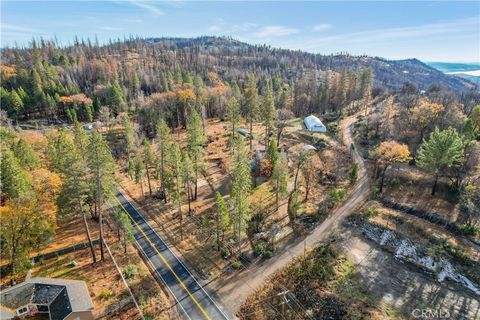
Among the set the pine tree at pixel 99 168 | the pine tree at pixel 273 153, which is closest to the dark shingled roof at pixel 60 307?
the pine tree at pixel 99 168

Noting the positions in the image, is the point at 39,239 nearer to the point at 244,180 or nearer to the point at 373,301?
the point at 244,180

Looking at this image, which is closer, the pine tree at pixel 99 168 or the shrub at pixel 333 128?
the pine tree at pixel 99 168

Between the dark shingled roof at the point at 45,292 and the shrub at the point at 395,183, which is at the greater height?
the shrub at the point at 395,183

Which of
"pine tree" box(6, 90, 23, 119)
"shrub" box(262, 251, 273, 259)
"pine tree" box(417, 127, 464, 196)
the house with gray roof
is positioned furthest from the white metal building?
"pine tree" box(6, 90, 23, 119)

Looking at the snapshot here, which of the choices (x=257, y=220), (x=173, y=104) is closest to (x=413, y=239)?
(x=257, y=220)

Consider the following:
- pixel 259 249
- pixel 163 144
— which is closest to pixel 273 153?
pixel 259 249

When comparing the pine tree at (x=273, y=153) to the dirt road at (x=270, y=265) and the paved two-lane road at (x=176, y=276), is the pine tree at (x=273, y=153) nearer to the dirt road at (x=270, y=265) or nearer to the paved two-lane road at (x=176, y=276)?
the dirt road at (x=270, y=265)

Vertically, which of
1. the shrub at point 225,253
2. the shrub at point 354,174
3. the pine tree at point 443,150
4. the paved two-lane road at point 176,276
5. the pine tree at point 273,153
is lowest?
the paved two-lane road at point 176,276

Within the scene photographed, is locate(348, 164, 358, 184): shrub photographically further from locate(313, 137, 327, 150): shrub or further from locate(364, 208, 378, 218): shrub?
locate(313, 137, 327, 150): shrub
